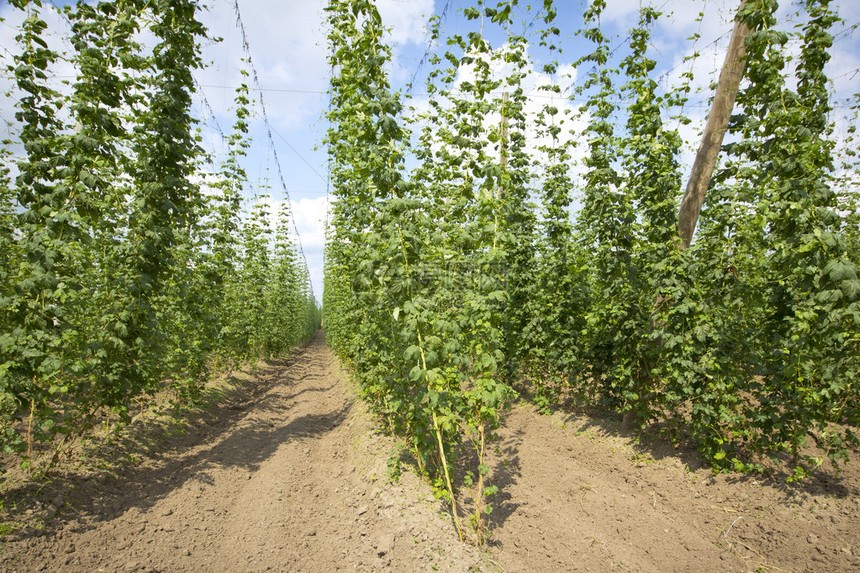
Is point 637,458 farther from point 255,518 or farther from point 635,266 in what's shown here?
point 255,518

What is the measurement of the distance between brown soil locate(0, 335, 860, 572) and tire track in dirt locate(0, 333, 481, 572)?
0.02 meters

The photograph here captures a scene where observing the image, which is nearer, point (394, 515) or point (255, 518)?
point (394, 515)

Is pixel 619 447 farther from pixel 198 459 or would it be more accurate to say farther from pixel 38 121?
pixel 38 121

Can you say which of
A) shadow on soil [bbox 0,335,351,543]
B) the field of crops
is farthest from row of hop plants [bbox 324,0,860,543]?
shadow on soil [bbox 0,335,351,543]

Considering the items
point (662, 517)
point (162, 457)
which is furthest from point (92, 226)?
point (662, 517)

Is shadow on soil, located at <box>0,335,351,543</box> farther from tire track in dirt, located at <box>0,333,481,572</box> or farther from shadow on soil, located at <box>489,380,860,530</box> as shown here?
shadow on soil, located at <box>489,380,860,530</box>

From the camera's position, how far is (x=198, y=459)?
564cm

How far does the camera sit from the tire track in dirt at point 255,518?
11.3 feet

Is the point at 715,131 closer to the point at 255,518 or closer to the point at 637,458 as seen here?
the point at 637,458

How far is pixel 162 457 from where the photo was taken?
18.1ft

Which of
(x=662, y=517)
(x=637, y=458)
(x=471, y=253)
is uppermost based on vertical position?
(x=471, y=253)

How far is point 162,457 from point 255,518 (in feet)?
7.28

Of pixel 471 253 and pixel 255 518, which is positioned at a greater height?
pixel 471 253

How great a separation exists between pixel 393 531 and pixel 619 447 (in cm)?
387
